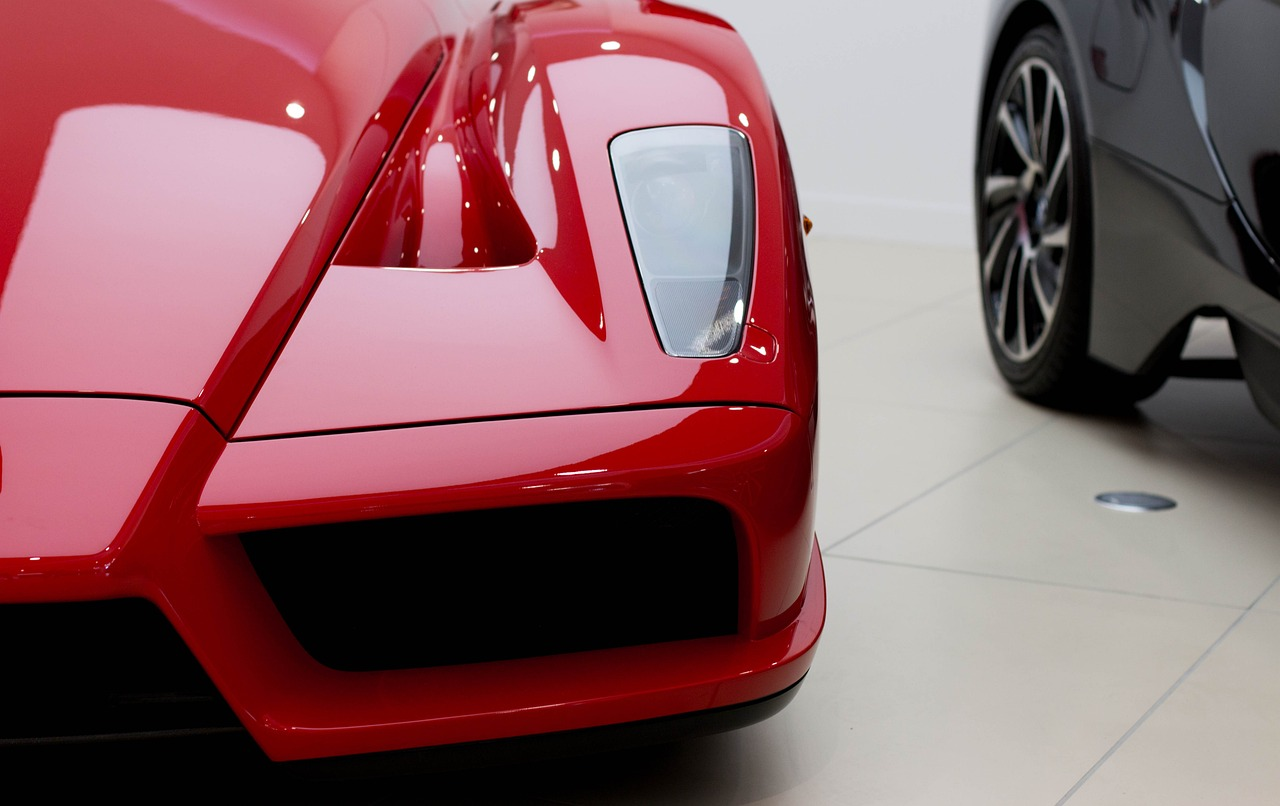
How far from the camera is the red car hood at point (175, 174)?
0.96m

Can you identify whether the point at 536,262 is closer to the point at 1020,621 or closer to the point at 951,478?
the point at 1020,621

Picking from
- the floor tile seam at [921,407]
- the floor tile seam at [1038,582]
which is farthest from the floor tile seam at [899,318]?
the floor tile seam at [1038,582]

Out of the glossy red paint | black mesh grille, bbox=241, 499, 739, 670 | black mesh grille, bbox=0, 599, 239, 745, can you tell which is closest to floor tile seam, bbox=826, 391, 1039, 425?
the glossy red paint

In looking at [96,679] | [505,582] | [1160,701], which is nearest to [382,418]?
[505,582]

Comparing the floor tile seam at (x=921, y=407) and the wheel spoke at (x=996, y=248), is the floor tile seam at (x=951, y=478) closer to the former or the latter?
the floor tile seam at (x=921, y=407)

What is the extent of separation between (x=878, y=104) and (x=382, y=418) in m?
3.90

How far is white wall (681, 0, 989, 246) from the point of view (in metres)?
4.40

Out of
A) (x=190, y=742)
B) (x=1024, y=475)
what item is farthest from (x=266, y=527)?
(x=1024, y=475)

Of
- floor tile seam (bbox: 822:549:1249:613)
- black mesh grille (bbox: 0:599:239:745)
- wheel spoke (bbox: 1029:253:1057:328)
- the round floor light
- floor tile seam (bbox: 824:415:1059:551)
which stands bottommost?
floor tile seam (bbox: 824:415:1059:551)

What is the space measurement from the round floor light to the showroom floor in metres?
0.02

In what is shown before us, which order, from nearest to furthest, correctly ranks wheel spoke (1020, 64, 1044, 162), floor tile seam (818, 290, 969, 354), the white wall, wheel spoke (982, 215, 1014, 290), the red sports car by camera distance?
the red sports car < wheel spoke (1020, 64, 1044, 162) < wheel spoke (982, 215, 1014, 290) < floor tile seam (818, 290, 969, 354) < the white wall

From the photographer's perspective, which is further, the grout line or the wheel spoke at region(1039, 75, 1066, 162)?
the wheel spoke at region(1039, 75, 1066, 162)

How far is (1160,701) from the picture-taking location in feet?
4.39

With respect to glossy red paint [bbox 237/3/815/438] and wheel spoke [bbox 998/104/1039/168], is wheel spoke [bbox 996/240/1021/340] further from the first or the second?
glossy red paint [bbox 237/3/815/438]
